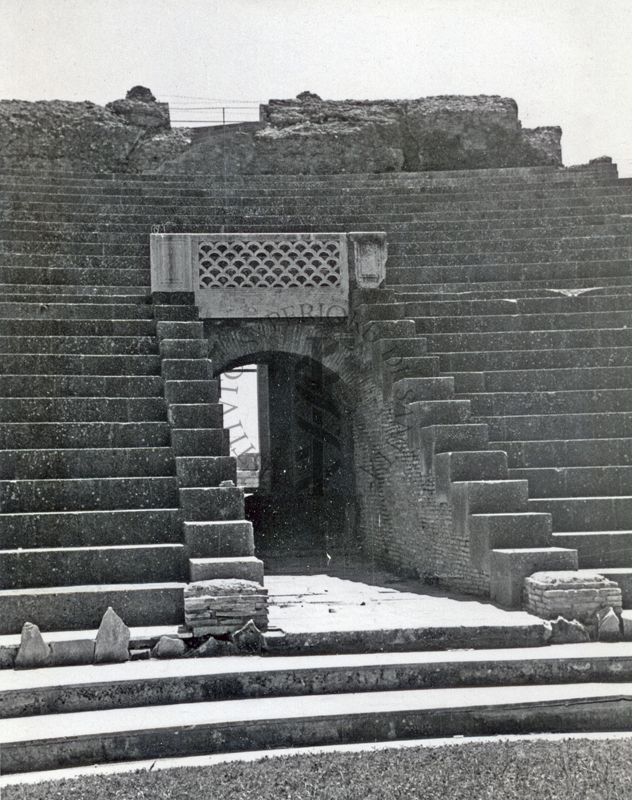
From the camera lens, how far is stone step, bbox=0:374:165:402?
29.4 ft

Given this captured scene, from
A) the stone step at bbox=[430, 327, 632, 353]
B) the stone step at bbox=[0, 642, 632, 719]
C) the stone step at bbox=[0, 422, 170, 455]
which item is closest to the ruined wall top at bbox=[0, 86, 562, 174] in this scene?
the stone step at bbox=[430, 327, 632, 353]

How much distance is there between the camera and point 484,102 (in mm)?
18188

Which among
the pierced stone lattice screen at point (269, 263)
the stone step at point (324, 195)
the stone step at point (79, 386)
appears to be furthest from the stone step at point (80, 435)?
the stone step at point (324, 195)

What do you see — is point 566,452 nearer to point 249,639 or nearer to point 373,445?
point 373,445

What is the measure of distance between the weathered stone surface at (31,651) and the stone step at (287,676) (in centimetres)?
13

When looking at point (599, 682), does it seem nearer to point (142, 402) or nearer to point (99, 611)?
point (99, 611)

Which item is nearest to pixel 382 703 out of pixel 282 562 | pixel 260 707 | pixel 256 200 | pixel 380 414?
pixel 260 707

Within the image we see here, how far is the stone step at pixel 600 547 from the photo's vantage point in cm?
807

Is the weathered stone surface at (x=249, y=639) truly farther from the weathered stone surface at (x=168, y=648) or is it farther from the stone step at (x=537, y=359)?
the stone step at (x=537, y=359)

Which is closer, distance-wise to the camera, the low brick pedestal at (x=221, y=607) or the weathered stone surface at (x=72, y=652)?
the weathered stone surface at (x=72, y=652)

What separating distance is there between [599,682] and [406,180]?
11592 millimetres

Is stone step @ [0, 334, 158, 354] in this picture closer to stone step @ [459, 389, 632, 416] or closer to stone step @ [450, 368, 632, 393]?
stone step @ [450, 368, 632, 393]

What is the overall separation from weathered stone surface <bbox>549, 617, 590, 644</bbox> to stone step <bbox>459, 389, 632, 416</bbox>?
3153mm

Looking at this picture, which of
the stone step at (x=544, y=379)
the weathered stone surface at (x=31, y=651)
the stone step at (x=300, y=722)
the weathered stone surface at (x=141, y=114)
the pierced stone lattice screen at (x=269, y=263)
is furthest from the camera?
the weathered stone surface at (x=141, y=114)
